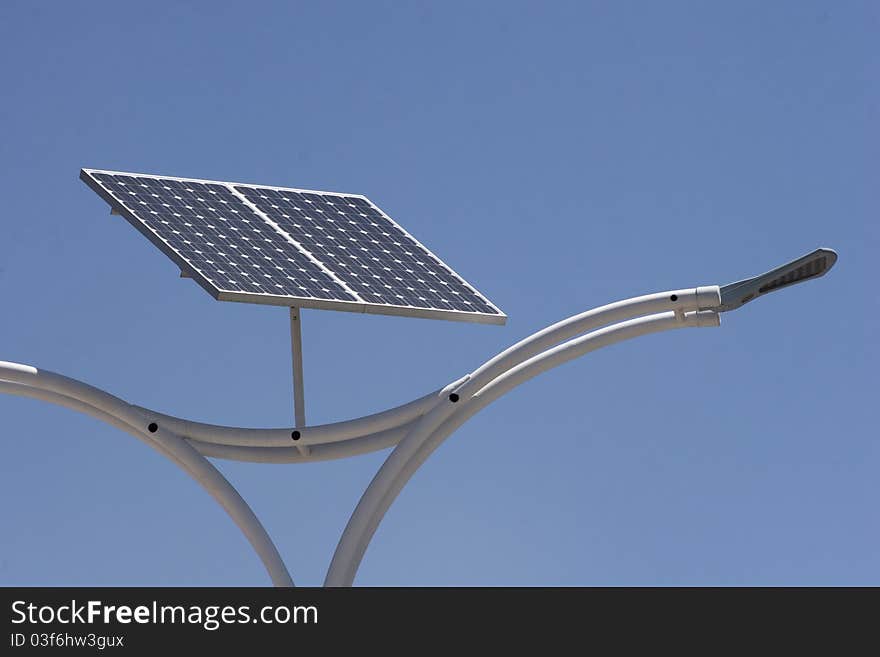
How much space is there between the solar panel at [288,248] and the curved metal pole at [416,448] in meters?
2.16

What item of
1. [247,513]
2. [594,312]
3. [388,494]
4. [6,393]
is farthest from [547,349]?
[6,393]

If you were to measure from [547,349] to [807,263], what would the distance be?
4346mm

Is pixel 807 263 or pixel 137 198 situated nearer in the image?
pixel 807 263

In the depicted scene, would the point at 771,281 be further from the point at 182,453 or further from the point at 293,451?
the point at 182,453

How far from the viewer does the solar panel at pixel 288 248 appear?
31.4 m

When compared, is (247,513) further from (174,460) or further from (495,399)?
(495,399)

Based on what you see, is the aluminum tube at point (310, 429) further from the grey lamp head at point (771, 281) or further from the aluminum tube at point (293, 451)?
the grey lamp head at point (771, 281)

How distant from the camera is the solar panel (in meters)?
31.4

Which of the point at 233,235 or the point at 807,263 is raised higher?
the point at 233,235

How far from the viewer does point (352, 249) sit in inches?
1357

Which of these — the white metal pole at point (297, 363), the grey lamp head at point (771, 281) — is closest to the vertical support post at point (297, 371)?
the white metal pole at point (297, 363)

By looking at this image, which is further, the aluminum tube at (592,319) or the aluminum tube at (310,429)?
the aluminum tube at (310,429)

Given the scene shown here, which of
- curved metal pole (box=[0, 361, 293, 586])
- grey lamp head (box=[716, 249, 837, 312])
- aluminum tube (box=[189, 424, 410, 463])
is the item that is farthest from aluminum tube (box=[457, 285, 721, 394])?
curved metal pole (box=[0, 361, 293, 586])

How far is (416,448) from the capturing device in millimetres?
31156
